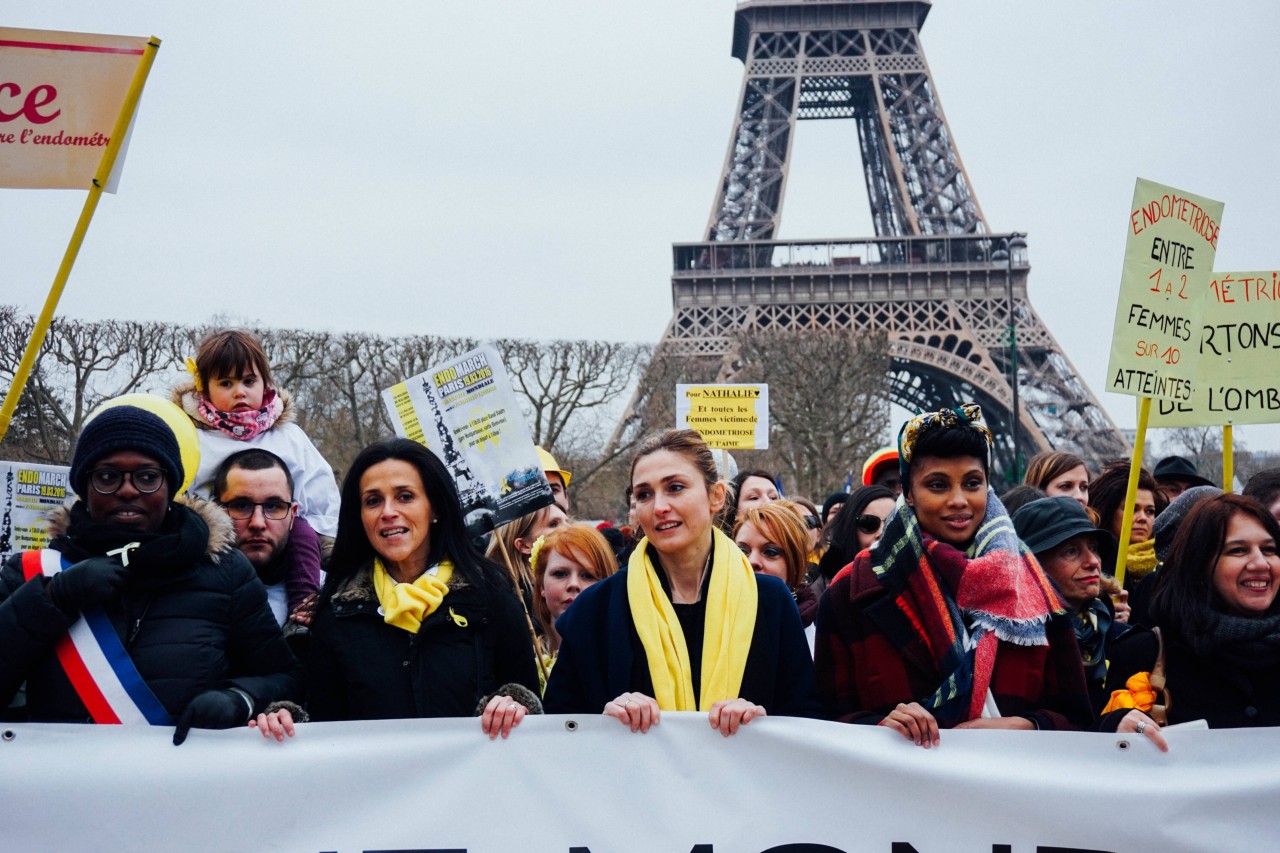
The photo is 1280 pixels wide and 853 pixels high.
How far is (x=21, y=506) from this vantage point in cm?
513

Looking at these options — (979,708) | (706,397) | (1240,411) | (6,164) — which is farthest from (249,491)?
(706,397)

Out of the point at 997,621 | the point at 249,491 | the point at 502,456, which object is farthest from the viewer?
the point at 502,456

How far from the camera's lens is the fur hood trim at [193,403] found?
14.7 ft

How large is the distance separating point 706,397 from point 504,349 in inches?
724

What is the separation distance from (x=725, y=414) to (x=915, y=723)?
7.42 m

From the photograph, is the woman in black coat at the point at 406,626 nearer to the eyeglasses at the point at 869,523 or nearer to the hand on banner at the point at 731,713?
the hand on banner at the point at 731,713

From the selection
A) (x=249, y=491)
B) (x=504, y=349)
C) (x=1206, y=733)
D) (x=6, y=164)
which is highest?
(x=504, y=349)

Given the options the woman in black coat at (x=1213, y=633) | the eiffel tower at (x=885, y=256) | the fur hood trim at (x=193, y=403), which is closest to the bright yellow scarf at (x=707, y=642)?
the woman in black coat at (x=1213, y=633)

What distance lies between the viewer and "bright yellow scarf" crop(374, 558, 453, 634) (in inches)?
133

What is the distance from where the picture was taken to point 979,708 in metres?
3.36

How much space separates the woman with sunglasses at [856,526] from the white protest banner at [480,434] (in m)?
1.32

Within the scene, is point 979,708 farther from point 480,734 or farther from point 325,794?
point 325,794

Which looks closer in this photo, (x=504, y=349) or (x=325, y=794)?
(x=325, y=794)

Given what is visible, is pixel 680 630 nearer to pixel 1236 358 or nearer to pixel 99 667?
pixel 99 667
